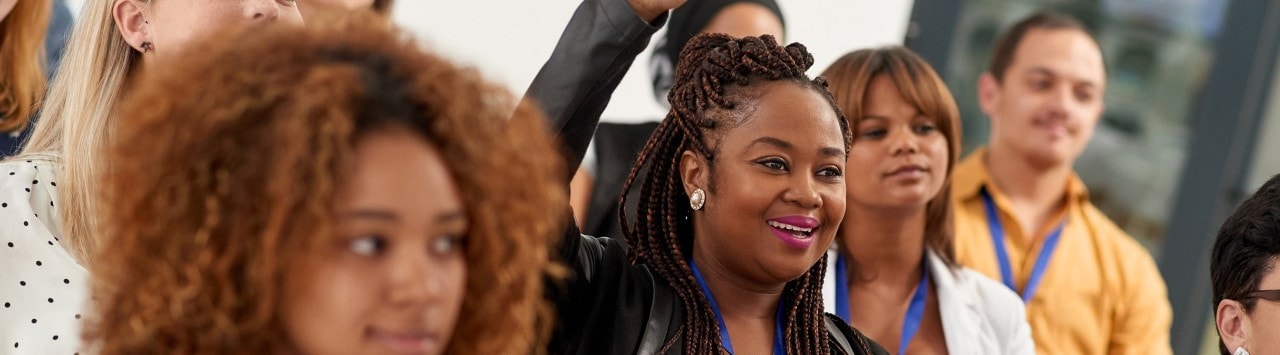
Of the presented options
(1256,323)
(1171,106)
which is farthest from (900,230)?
(1171,106)

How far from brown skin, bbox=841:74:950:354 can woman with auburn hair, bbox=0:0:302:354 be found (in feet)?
4.66

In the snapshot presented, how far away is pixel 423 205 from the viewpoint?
135 centimetres

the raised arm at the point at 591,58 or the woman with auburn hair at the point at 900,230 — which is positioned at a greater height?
the raised arm at the point at 591,58

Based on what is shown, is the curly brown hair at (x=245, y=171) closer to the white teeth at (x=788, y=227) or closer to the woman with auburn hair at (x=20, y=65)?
the white teeth at (x=788, y=227)

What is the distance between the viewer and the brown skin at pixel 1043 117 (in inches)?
168

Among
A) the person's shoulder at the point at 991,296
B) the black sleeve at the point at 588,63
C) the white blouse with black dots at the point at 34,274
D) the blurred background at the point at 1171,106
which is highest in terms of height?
the black sleeve at the point at 588,63

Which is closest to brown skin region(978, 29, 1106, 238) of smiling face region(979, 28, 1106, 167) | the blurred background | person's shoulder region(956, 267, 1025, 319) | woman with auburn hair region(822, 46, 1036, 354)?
smiling face region(979, 28, 1106, 167)

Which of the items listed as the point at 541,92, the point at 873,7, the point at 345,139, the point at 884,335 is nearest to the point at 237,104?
the point at 345,139

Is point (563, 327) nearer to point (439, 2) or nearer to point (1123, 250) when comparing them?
point (439, 2)

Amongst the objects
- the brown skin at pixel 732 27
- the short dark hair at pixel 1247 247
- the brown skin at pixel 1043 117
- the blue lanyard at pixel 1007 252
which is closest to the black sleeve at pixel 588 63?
the short dark hair at pixel 1247 247

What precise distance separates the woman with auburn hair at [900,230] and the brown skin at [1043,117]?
41.3 inches

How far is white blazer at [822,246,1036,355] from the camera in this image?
307cm

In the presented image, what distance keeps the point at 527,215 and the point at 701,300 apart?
2.60ft

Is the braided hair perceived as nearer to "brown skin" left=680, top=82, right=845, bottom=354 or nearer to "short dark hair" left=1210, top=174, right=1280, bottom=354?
"brown skin" left=680, top=82, right=845, bottom=354
